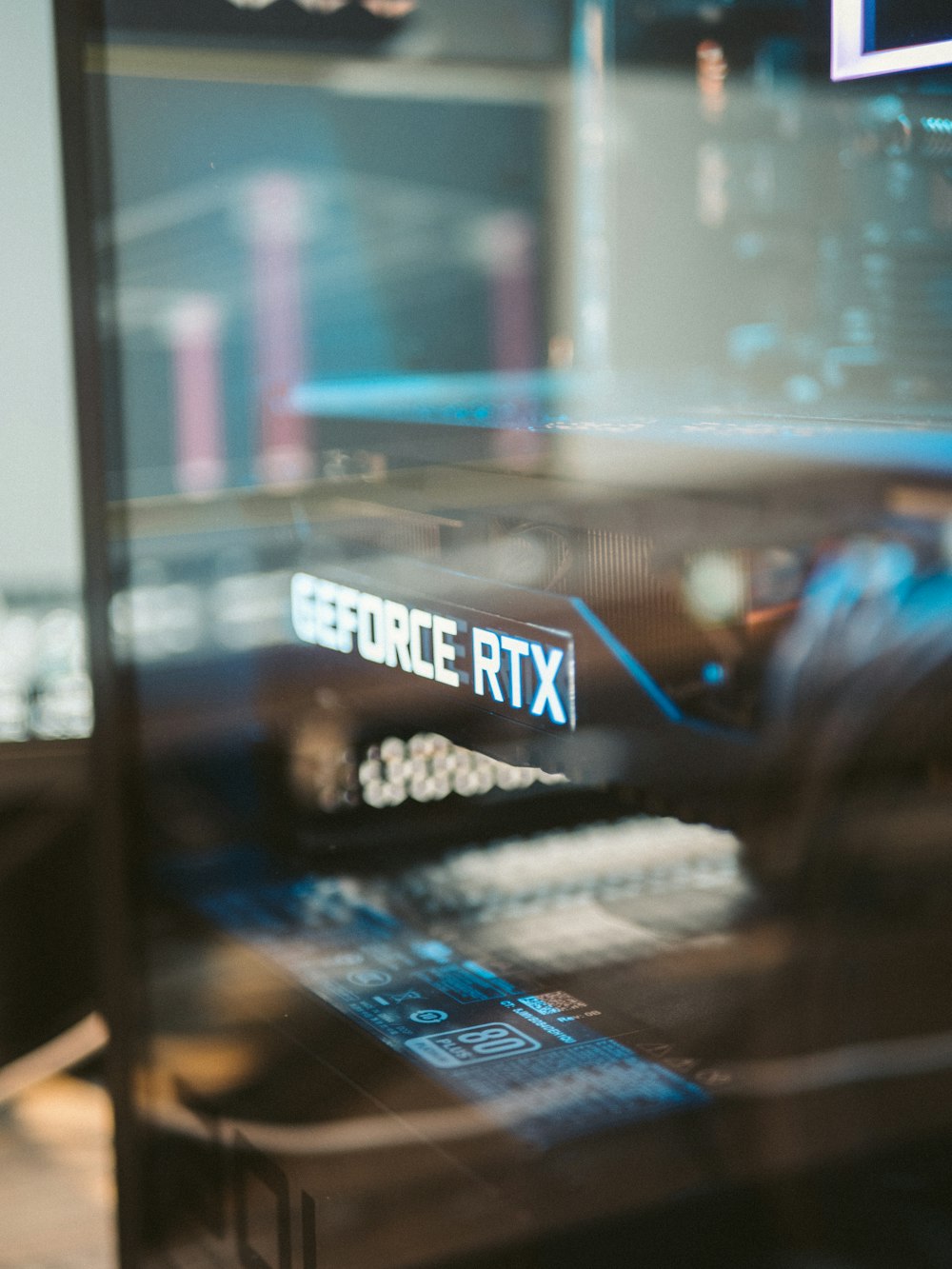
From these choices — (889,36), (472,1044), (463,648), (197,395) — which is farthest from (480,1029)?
(197,395)

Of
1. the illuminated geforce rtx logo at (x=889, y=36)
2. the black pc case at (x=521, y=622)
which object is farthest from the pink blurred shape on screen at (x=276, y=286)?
the illuminated geforce rtx logo at (x=889, y=36)

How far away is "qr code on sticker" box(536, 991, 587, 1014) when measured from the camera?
1.69ft

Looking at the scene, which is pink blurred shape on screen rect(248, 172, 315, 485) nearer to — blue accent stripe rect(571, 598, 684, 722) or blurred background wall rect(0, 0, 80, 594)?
blurred background wall rect(0, 0, 80, 594)

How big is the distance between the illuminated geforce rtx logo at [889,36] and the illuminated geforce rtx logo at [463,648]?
0.23m

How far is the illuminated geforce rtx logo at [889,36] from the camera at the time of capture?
0.45 m

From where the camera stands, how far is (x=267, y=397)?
0.99 metres

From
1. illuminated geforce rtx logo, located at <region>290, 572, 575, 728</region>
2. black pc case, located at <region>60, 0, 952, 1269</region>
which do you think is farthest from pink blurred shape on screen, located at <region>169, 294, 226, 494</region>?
illuminated geforce rtx logo, located at <region>290, 572, 575, 728</region>

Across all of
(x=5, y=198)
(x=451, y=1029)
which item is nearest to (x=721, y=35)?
(x=5, y=198)

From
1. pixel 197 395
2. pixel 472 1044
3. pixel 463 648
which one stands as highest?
pixel 197 395

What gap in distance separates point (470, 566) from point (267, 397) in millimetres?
493

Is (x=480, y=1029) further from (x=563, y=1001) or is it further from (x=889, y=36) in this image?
(x=889, y=36)

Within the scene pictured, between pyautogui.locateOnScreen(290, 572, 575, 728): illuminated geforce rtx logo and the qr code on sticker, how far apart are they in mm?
111

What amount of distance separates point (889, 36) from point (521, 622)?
0.80 feet

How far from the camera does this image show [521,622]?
496 millimetres
